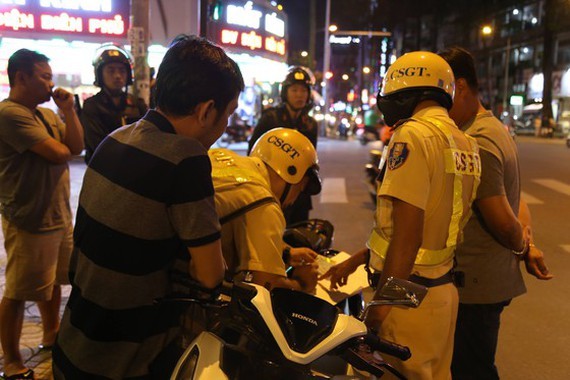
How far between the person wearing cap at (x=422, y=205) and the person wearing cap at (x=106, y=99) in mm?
2693

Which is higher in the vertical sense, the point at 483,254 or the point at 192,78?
the point at 192,78

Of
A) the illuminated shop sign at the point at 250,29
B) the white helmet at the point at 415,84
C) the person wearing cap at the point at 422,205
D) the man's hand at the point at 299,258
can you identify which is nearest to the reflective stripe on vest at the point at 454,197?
the person wearing cap at the point at 422,205

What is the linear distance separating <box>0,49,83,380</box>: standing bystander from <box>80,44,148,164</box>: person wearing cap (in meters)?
0.62

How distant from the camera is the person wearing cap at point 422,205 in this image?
1970mm

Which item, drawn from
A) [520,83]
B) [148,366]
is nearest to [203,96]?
[148,366]

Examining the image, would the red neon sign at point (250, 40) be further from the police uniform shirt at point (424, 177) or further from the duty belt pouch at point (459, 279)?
the police uniform shirt at point (424, 177)

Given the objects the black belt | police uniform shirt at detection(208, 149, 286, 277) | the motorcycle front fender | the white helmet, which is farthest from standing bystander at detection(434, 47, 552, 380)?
the motorcycle front fender

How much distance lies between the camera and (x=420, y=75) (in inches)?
84.2

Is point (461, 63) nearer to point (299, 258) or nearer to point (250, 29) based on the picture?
point (299, 258)

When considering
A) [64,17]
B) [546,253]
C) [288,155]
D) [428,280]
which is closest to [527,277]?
[546,253]

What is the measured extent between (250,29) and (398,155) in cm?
1596

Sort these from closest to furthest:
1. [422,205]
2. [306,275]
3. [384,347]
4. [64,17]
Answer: [384,347] → [422,205] → [306,275] → [64,17]

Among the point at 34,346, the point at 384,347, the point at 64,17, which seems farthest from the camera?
the point at 64,17

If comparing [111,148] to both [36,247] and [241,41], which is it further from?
[241,41]
